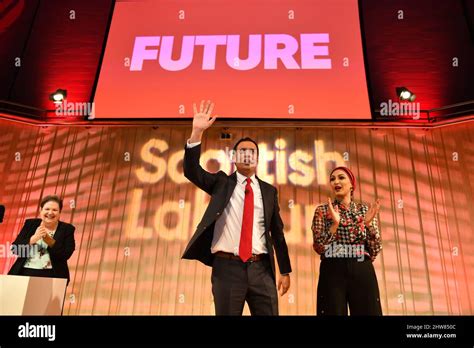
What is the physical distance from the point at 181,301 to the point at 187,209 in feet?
3.22

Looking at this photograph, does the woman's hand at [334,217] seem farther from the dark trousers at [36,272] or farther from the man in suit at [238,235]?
the dark trousers at [36,272]

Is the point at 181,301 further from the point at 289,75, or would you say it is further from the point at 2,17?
the point at 2,17

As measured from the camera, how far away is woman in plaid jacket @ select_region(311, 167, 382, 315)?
82.7 inches

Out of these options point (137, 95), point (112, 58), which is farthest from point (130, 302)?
point (112, 58)

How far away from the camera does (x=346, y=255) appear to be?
85.4 inches

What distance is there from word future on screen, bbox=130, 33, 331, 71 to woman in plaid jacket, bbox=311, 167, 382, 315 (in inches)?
99.0

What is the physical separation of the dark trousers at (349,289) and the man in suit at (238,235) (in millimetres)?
244

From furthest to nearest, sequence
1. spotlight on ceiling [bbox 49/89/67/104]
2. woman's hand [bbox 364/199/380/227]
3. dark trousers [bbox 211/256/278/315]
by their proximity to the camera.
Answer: spotlight on ceiling [bbox 49/89/67/104] → woman's hand [bbox 364/199/380/227] → dark trousers [bbox 211/256/278/315]

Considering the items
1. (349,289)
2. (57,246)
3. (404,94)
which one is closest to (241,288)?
(349,289)

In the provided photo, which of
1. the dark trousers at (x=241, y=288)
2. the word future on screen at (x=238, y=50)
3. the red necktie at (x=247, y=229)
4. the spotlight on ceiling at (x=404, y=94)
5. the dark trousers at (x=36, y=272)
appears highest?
the word future on screen at (x=238, y=50)

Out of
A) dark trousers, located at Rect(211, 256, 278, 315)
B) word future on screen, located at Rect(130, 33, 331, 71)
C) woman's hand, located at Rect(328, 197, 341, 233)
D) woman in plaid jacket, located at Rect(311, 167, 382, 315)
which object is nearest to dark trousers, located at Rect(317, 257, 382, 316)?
woman in plaid jacket, located at Rect(311, 167, 382, 315)

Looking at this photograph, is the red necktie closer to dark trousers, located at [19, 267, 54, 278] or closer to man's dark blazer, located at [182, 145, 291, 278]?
man's dark blazer, located at [182, 145, 291, 278]

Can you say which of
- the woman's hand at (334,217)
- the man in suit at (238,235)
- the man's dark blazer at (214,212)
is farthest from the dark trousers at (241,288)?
the woman's hand at (334,217)

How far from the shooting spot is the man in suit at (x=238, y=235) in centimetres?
186
